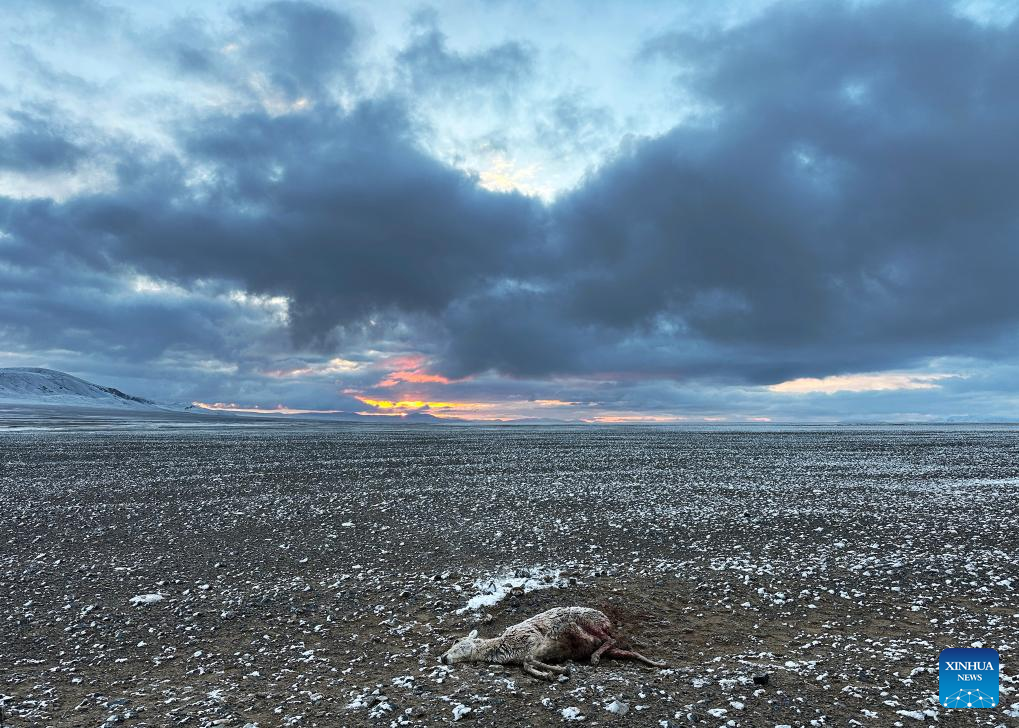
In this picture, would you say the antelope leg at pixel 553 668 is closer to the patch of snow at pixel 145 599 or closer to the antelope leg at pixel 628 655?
the antelope leg at pixel 628 655

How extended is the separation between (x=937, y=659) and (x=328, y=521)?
51.9ft

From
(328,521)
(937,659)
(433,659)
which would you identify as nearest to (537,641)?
(433,659)

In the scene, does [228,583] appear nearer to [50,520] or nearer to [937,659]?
[50,520]

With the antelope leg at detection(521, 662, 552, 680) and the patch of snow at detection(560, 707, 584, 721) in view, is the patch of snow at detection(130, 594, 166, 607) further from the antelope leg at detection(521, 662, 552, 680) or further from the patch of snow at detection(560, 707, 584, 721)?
the patch of snow at detection(560, 707, 584, 721)

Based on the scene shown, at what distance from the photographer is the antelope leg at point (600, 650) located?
312 inches

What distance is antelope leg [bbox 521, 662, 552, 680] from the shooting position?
7.39 m

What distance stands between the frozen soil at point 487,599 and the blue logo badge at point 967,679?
0.16 meters

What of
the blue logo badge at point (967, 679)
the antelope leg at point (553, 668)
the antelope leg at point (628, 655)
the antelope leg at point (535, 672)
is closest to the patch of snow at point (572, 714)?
the antelope leg at point (535, 672)

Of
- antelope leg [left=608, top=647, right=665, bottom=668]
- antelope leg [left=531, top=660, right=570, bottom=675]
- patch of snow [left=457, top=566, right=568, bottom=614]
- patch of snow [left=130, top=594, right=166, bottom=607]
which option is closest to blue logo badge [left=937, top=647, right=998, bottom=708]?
antelope leg [left=608, top=647, right=665, bottom=668]

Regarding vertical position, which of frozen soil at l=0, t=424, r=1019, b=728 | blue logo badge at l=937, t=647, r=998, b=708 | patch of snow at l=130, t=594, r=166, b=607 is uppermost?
blue logo badge at l=937, t=647, r=998, b=708

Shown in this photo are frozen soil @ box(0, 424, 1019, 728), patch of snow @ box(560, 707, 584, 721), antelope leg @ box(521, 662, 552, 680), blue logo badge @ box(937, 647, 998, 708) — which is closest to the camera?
patch of snow @ box(560, 707, 584, 721)

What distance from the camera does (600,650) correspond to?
8086 millimetres

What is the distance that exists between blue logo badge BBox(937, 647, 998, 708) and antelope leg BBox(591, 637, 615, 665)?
4.00m

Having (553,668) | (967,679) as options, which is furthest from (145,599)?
(967,679)
